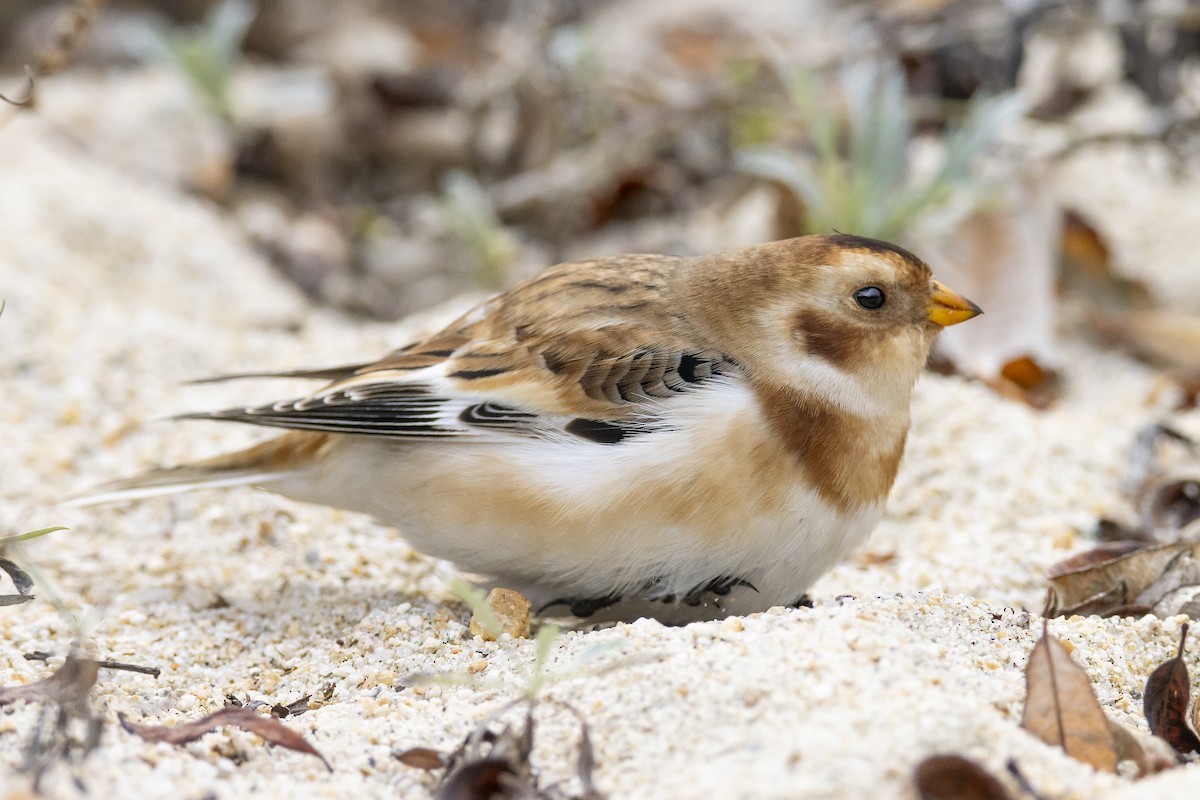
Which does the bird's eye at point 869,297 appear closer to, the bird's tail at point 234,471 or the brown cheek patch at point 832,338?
the brown cheek patch at point 832,338

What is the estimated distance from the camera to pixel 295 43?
7.68m

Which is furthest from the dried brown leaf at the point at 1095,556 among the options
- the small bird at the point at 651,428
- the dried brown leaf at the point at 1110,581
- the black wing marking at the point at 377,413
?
the black wing marking at the point at 377,413

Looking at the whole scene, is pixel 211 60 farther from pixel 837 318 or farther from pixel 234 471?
pixel 837 318

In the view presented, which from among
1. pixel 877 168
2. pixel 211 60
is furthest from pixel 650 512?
pixel 211 60

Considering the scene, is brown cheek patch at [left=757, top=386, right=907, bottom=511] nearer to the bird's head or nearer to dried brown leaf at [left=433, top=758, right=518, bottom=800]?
the bird's head

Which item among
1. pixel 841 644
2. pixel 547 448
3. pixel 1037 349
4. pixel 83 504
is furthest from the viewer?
pixel 1037 349

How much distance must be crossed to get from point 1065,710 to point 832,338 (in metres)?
1.11

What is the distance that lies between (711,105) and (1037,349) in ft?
5.80

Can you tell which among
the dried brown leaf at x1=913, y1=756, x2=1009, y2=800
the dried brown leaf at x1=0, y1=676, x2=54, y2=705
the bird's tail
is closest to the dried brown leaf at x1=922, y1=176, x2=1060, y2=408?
the bird's tail

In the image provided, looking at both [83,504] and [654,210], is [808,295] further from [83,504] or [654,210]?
[654,210]

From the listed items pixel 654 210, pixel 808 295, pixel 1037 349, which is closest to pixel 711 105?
pixel 654 210

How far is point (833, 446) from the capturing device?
299 centimetres

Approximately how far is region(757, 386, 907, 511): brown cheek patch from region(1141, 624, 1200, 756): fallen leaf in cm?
73

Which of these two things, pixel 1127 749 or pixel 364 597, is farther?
pixel 364 597
